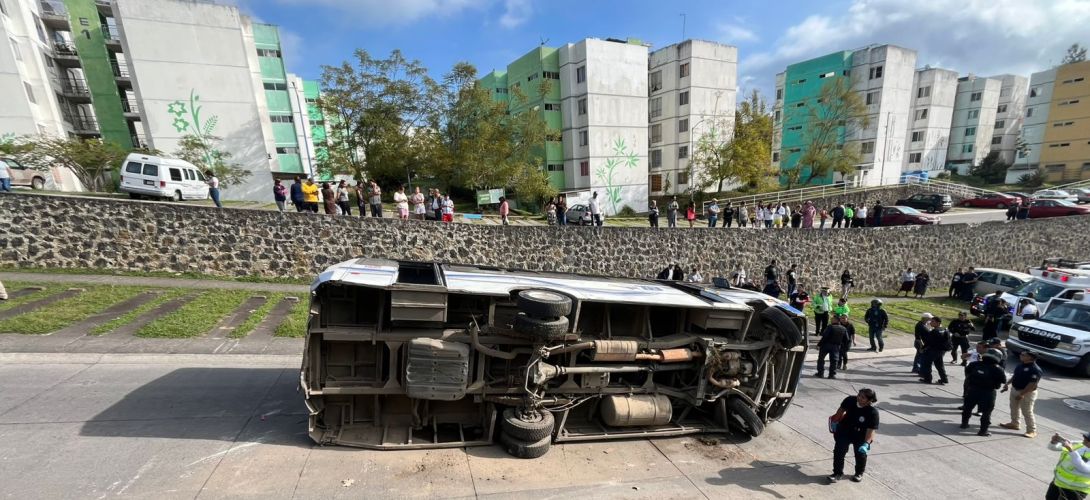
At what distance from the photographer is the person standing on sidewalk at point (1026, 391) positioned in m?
6.43

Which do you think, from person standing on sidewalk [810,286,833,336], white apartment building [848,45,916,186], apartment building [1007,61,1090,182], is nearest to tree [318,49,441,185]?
person standing on sidewalk [810,286,833,336]

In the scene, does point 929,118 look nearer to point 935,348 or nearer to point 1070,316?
point 1070,316

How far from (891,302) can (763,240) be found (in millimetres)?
5839

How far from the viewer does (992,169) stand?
171 feet

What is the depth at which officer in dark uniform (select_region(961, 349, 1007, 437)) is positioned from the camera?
645 cm

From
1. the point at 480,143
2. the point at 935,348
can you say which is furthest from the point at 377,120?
the point at 935,348

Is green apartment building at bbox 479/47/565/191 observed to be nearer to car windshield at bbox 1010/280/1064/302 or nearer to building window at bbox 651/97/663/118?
building window at bbox 651/97/663/118

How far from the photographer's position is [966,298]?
1792cm

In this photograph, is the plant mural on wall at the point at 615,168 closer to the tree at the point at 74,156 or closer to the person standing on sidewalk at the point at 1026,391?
the person standing on sidewalk at the point at 1026,391

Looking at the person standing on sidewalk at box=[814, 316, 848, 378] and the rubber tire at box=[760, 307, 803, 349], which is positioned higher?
the rubber tire at box=[760, 307, 803, 349]

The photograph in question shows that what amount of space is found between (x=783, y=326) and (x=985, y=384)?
3765 millimetres

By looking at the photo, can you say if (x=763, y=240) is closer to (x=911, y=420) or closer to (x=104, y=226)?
(x=911, y=420)

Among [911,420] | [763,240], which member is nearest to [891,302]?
[763,240]

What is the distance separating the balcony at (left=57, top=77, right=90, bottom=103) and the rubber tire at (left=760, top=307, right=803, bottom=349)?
1816 inches
